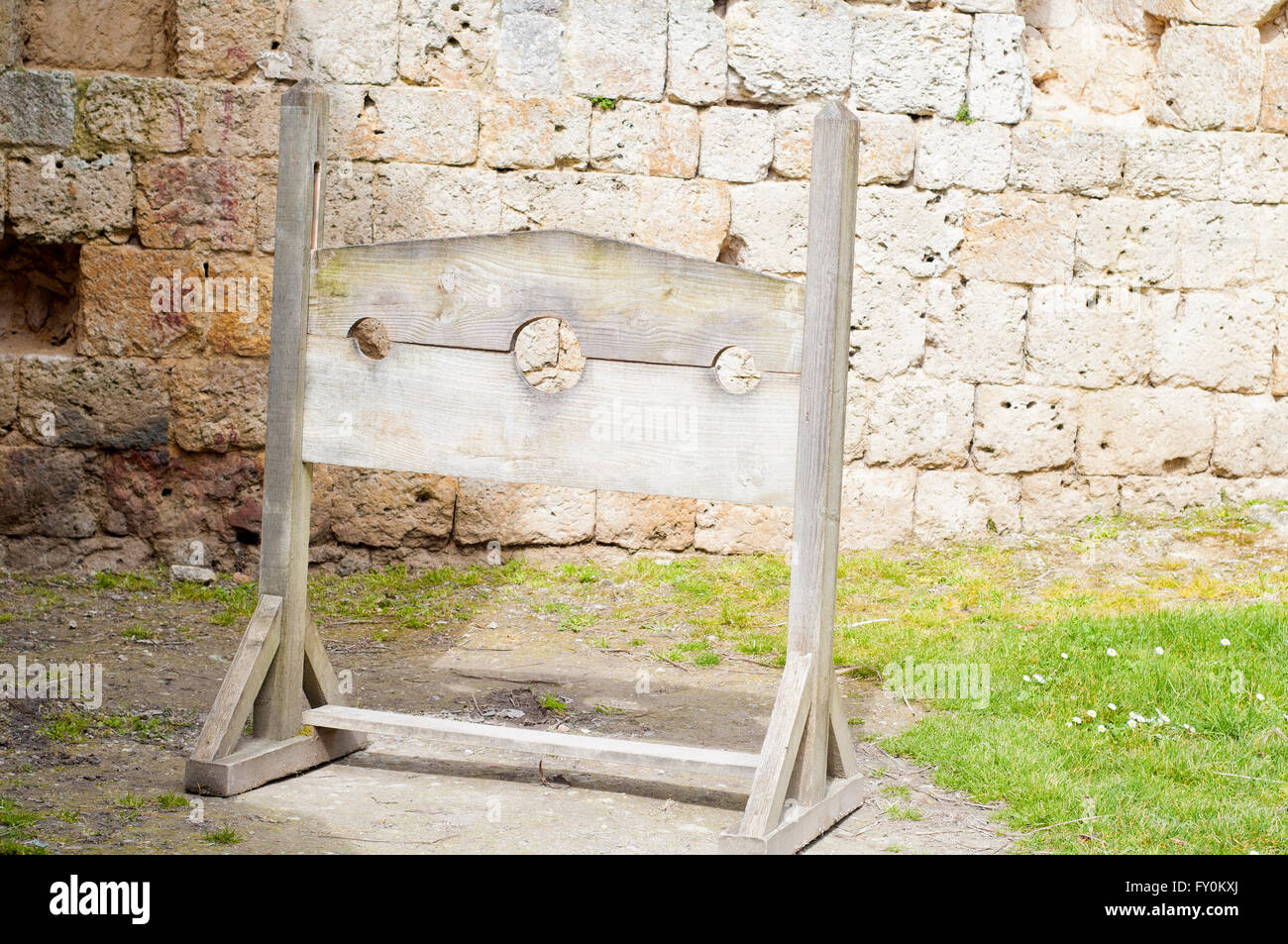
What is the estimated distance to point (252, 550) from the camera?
714 cm

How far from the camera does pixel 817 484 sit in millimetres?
3885

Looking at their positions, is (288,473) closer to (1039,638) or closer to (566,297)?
(566,297)

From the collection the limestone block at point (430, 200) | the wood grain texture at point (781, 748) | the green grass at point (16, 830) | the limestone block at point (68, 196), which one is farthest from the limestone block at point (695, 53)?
the green grass at point (16, 830)

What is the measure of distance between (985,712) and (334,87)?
4.61m

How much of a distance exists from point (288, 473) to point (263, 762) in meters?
0.93

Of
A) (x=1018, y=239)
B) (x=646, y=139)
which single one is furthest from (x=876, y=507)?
(x=646, y=139)

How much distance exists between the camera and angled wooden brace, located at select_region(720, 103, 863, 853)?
383 cm

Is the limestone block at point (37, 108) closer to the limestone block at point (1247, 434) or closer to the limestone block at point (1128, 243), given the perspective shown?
the limestone block at point (1128, 243)

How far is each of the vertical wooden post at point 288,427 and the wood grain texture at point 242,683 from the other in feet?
0.16

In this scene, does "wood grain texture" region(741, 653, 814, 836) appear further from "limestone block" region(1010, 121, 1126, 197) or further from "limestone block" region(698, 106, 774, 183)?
"limestone block" region(1010, 121, 1126, 197)

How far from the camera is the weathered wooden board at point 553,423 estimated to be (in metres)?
3.97

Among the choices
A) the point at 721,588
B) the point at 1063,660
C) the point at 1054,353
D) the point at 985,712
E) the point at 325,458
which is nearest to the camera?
the point at 325,458

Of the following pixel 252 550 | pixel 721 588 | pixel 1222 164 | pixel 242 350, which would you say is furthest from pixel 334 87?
pixel 1222 164

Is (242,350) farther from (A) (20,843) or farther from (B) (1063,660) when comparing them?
(B) (1063,660)
